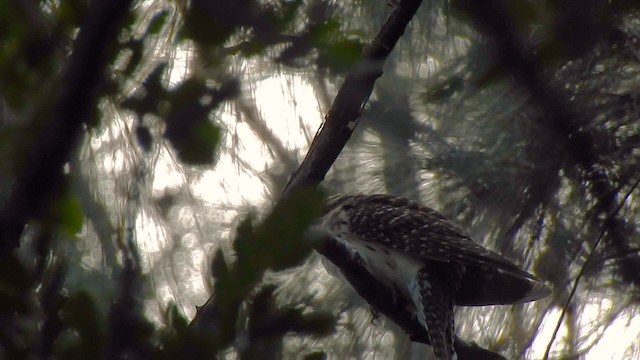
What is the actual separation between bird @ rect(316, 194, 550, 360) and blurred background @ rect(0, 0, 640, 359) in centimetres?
20

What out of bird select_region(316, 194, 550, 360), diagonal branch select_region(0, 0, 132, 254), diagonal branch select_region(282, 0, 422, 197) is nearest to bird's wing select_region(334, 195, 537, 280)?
bird select_region(316, 194, 550, 360)

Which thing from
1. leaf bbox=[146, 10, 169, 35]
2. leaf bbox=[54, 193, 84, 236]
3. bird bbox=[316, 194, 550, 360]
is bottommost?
leaf bbox=[54, 193, 84, 236]

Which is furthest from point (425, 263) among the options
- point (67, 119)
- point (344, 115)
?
point (67, 119)

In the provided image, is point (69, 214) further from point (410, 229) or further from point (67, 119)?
point (410, 229)

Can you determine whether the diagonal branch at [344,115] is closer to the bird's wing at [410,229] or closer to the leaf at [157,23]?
the bird's wing at [410,229]

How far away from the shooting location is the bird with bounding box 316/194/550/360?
9.98 feet

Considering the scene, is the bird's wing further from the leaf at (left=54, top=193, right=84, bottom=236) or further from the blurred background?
the leaf at (left=54, top=193, right=84, bottom=236)

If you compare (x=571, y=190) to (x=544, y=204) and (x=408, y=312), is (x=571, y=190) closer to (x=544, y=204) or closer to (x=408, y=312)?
(x=544, y=204)

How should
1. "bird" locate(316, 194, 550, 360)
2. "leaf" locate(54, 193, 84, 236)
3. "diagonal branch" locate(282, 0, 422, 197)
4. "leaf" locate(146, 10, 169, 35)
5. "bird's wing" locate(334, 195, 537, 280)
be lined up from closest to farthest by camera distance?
"leaf" locate(54, 193, 84, 236), "leaf" locate(146, 10, 169, 35), "diagonal branch" locate(282, 0, 422, 197), "bird" locate(316, 194, 550, 360), "bird's wing" locate(334, 195, 537, 280)

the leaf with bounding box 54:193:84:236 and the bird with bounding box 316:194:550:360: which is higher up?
the bird with bounding box 316:194:550:360

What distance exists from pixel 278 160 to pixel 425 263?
1.23 m

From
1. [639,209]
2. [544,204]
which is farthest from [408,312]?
[639,209]

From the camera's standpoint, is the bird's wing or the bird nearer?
the bird

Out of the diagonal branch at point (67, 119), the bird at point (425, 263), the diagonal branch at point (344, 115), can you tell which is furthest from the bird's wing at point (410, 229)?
the diagonal branch at point (67, 119)
